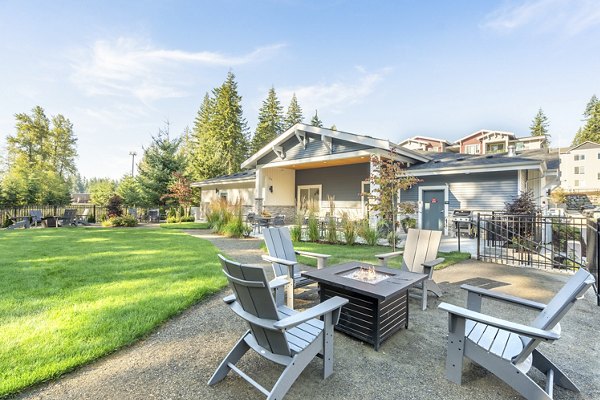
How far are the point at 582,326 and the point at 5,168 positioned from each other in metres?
39.1

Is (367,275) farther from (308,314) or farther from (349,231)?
(349,231)

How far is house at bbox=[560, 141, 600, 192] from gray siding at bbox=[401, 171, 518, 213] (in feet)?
110

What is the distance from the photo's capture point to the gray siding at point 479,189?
944cm

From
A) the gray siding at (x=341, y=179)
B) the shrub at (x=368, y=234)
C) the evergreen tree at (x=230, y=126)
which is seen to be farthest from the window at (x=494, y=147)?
the evergreen tree at (x=230, y=126)

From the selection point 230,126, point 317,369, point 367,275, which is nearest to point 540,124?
point 230,126

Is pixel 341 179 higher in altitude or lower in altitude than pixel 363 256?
higher

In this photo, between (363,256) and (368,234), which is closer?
(363,256)

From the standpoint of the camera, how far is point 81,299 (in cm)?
348

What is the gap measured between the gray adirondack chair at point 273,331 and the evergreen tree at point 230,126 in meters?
27.2

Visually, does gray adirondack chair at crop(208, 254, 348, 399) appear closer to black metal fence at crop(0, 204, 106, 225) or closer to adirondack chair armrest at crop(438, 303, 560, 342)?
adirondack chair armrest at crop(438, 303, 560, 342)

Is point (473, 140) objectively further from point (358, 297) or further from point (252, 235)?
point (358, 297)

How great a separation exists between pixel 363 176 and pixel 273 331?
1263cm

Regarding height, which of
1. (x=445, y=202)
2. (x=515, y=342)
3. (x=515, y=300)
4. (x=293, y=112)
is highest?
(x=293, y=112)

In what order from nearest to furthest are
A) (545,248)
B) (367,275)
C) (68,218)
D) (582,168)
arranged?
(367,275) < (545,248) < (68,218) < (582,168)
